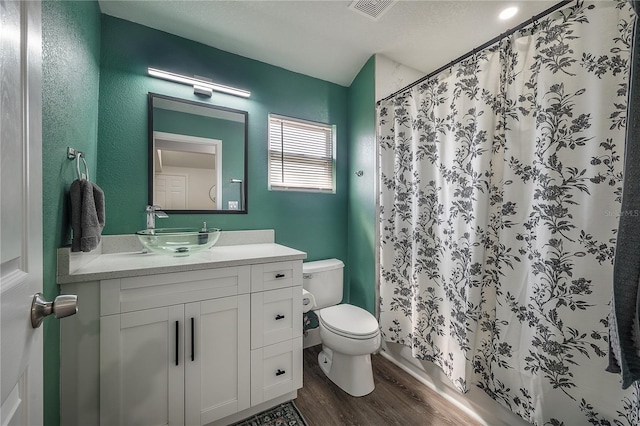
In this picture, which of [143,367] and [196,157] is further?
[196,157]

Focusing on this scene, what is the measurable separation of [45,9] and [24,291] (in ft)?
3.13

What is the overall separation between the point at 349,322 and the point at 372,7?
2045 mm

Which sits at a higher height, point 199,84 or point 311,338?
point 199,84

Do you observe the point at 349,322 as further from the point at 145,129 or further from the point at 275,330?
the point at 145,129

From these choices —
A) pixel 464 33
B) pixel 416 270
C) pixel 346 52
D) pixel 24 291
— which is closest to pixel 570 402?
pixel 416 270

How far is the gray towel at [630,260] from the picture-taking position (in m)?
0.69

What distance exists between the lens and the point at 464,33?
1.69 meters

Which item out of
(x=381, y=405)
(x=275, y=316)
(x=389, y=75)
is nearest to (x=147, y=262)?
(x=275, y=316)

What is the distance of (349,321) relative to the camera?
1.64 metres

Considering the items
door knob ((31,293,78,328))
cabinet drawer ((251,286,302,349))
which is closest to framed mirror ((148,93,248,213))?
cabinet drawer ((251,286,302,349))

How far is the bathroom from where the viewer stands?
3.07ft

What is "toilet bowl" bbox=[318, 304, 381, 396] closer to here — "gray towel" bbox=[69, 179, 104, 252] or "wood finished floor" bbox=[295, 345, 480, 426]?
"wood finished floor" bbox=[295, 345, 480, 426]

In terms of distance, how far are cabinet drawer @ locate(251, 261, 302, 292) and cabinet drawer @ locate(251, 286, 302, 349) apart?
33 mm

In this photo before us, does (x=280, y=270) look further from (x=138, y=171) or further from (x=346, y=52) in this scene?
(x=346, y=52)
